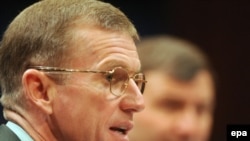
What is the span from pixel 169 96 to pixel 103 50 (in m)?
0.54

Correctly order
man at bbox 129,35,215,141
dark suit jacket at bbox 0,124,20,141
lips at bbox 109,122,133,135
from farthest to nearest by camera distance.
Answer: man at bbox 129,35,215,141
lips at bbox 109,122,133,135
dark suit jacket at bbox 0,124,20,141

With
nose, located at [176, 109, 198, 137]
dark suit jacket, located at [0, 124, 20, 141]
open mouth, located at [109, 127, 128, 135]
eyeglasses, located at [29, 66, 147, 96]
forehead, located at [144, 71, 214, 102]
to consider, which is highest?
forehead, located at [144, 71, 214, 102]

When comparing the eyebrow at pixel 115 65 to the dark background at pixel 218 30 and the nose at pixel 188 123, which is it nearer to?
the nose at pixel 188 123

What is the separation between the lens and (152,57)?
2051 millimetres

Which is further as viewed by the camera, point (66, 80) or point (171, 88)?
point (171, 88)

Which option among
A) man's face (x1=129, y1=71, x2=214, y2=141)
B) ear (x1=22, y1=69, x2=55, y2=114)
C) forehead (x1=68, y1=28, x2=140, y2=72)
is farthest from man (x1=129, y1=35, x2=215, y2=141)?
ear (x1=22, y1=69, x2=55, y2=114)

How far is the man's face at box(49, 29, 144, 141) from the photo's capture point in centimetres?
155

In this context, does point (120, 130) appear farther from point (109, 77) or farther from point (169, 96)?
point (169, 96)

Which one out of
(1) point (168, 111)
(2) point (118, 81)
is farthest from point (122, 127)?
(1) point (168, 111)

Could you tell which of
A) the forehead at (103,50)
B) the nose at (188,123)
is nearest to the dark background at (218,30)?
the nose at (188,123)

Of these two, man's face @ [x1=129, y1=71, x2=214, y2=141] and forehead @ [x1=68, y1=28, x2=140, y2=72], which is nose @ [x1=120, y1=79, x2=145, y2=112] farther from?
man's face @ [x1=129, y1=71, x2=214, y2=141]

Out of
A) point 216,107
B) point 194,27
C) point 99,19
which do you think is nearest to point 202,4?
point 194,27

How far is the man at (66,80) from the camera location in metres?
1.55

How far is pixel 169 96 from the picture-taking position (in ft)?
6.77
